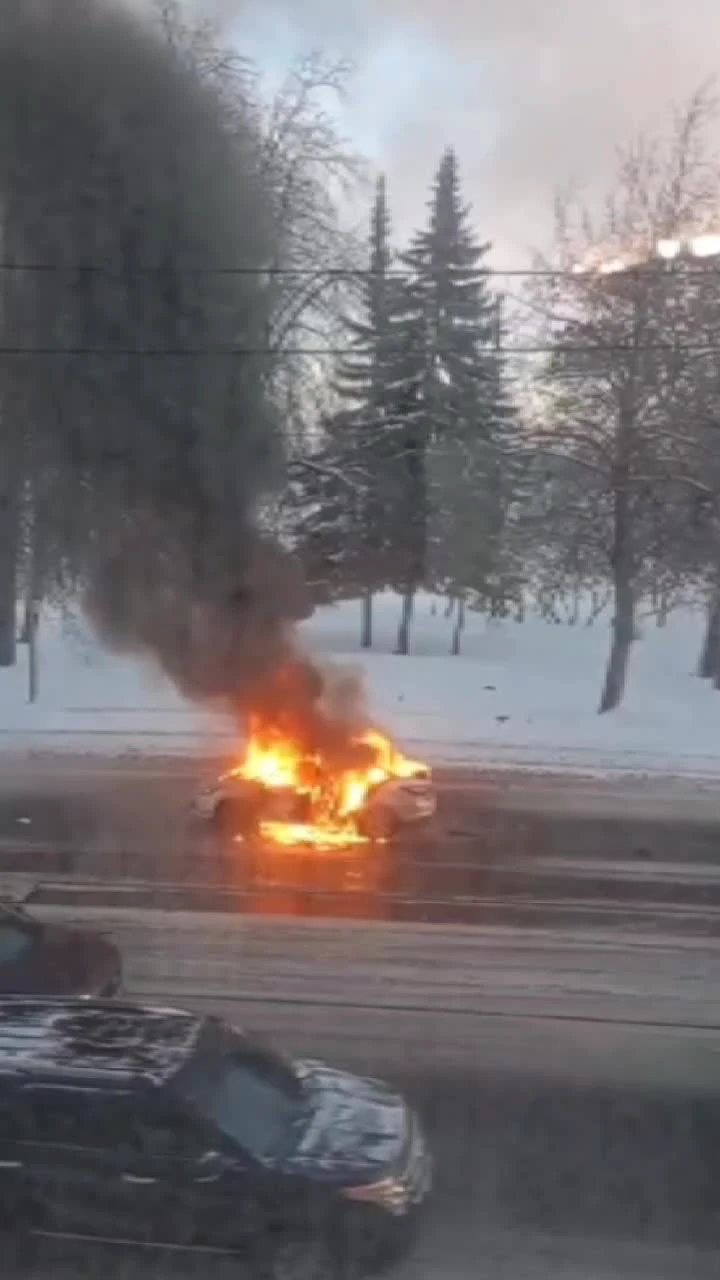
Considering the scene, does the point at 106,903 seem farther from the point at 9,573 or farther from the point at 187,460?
the point at 9,573

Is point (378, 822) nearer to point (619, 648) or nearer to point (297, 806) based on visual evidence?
point (297, 806)

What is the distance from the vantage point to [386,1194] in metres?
5.10

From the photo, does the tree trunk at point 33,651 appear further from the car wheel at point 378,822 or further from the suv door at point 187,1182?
the suv door at point 187,1182

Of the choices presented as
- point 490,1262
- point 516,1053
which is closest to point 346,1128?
point 490,1262

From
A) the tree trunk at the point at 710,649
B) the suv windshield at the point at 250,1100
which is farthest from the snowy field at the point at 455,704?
the suv windshield at the point at 250,1100

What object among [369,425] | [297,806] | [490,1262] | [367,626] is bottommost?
[297,806]

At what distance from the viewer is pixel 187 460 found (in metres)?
13.0

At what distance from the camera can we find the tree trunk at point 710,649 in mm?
28406

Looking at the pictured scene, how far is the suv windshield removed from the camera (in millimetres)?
5148

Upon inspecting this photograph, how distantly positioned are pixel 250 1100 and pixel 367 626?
76.5ft

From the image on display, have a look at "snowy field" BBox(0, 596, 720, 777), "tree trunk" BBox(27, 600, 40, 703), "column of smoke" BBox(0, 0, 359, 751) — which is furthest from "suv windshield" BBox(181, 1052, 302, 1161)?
"tree trunk" BBox(27, 600, 40, 703)

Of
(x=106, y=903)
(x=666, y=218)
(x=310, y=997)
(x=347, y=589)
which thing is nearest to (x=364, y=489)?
(x=347, y=589)

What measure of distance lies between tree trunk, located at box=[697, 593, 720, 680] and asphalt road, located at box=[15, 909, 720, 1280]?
61.1 ft

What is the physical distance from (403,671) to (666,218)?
1105 centimetres
